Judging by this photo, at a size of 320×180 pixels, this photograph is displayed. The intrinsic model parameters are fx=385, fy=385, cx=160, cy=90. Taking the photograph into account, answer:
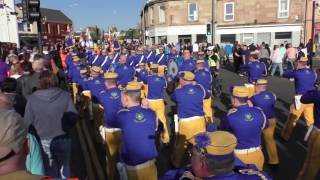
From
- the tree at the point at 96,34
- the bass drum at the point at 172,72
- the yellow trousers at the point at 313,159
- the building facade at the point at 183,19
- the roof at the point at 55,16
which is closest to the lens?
the yellow trousers at the point at 313,159

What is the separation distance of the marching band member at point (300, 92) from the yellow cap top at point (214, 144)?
277 inches

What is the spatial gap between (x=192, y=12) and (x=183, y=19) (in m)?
1.30

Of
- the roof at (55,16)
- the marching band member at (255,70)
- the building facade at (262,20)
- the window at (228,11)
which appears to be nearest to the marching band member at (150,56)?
the marching band member at (255,70)

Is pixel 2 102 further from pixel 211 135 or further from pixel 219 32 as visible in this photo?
pixel 219 32

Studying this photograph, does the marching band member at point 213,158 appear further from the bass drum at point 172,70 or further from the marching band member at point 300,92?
the bass drum at point 172,70

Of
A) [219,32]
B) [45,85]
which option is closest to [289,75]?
[45,85]

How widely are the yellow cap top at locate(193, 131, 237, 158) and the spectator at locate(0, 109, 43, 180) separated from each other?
110 centimetres

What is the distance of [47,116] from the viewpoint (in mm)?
5520

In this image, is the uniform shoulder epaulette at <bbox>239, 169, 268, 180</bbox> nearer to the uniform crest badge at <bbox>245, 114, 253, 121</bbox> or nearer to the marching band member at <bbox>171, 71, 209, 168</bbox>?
the uniform crest badge at <bbox>245, 114, 253, 121</bbox>

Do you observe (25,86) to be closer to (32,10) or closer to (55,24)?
(32,10)

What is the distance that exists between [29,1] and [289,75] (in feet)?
28.3

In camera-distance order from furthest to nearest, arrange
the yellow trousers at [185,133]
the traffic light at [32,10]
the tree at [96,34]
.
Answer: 1. the tree at [96,34]
2. the traffic light at [32,10]
3. the yellow trousers at [185,133]

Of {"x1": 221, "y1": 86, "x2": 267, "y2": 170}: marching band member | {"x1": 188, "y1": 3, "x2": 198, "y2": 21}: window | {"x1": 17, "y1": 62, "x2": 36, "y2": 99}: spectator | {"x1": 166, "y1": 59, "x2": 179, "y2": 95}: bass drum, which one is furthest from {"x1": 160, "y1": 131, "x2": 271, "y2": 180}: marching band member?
{"x1": 188, "y1": 3, "x2": 198, "y2": 21}: window

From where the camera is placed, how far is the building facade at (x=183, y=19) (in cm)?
4394
